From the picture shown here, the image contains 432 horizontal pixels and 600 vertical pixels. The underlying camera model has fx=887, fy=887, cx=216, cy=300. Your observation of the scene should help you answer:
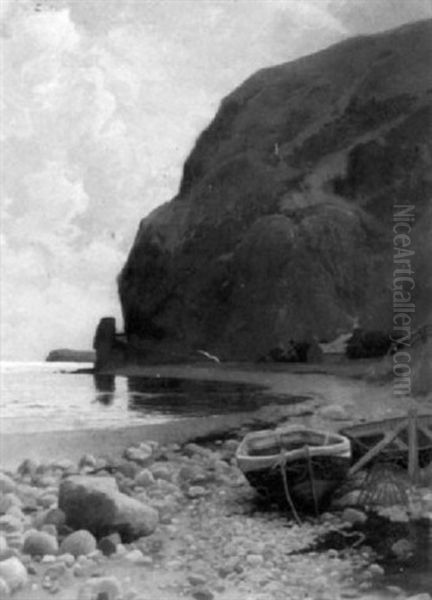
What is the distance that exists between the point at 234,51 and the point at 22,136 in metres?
2.45

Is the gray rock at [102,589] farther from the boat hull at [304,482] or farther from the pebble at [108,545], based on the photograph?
the boat hull at [304,482]

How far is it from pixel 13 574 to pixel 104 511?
0.99m

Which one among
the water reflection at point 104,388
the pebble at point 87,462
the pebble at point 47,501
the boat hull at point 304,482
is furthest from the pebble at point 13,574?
the water reflection at point 104,388

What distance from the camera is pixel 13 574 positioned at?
19.9ft

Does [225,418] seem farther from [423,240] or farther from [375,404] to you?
[423,240]

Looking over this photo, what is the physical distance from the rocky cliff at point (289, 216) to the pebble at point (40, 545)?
10569mm

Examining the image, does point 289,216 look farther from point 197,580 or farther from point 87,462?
point 197,580

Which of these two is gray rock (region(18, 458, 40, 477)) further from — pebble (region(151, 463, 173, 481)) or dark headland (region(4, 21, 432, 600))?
pebble (region(151, 463, 173, 481))

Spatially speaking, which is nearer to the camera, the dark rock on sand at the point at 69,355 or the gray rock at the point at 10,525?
the gray rock at the point at 10,525

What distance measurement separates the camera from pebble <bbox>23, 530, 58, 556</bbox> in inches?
257

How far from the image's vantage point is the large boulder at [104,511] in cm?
686

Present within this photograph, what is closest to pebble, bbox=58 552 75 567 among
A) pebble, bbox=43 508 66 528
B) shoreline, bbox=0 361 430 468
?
pebble, bbox=43 508 66 528

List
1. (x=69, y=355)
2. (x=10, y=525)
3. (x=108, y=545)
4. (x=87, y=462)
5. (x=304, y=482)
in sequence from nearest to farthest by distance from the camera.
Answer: (x=108, y=545), (x=10, y=525), (x=304, y=482), (x=87, y=462), (x=69, y=355)

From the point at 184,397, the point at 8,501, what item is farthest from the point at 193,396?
the point at 8,501
